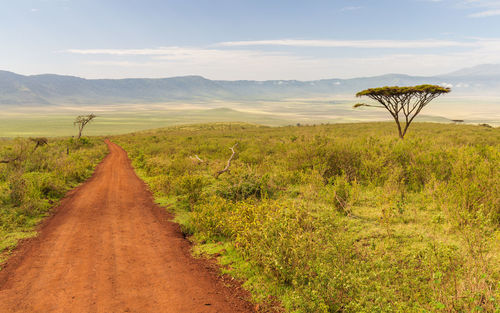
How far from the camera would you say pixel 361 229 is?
311 inches

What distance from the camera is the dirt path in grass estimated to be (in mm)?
5348

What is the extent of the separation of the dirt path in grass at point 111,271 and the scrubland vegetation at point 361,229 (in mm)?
763

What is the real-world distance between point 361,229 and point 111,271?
654 centimetres

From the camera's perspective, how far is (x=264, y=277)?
19.7ft

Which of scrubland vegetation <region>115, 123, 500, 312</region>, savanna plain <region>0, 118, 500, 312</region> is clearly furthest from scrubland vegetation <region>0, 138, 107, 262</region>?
scrubland vegetation <region>115, 123, 500, 312</region>

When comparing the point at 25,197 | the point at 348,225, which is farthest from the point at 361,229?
the point at 25,197

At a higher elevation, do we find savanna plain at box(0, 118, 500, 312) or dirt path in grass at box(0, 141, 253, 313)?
savanna plain at box(0, 118, 500, 312)

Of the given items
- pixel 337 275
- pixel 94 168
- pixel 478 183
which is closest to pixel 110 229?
pixel 337 275

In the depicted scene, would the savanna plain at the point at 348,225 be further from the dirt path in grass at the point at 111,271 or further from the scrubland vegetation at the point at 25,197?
the dirt path in grass at the point at 111,271

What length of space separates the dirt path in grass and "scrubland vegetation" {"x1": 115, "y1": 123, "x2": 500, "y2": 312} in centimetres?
76

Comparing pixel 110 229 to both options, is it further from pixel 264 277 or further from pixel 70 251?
pixel 264 277

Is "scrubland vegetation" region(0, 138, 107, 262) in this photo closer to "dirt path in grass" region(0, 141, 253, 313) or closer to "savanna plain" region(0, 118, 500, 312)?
"savanna plain" region(0, 118, 500, 312)

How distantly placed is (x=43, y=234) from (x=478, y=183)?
13469 millimetres

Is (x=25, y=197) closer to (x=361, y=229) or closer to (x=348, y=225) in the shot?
(x=348, y=225)
